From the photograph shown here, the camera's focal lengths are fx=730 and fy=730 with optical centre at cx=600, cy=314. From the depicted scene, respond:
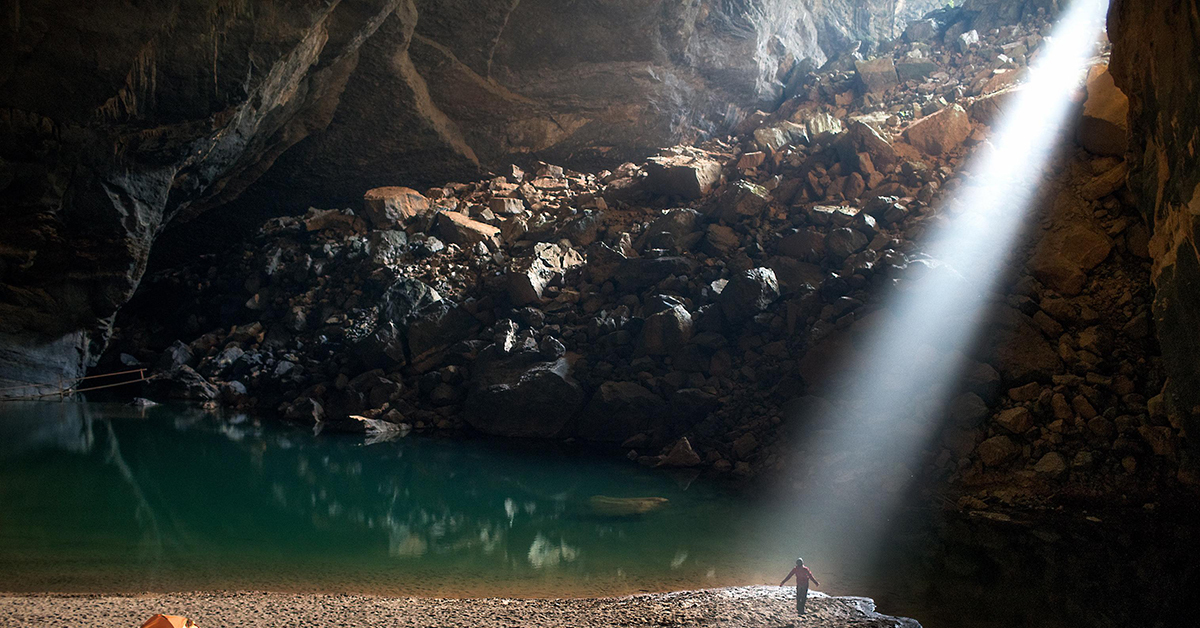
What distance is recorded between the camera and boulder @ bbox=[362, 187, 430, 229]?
18234mm

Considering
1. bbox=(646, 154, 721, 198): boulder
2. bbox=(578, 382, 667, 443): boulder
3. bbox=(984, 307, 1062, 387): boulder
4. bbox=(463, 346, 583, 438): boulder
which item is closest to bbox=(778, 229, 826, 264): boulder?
bbox=(646, 154, 721, 198): boulder

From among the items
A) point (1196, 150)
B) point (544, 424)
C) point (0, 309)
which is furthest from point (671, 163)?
point (0, 309)

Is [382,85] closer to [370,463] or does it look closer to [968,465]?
[370,463]

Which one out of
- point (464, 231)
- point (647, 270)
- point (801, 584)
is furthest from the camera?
point (464, 231)

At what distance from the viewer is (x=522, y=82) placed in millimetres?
19156

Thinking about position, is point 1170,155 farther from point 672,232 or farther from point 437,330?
point 437,330

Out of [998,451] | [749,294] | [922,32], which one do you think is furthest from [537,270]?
[922,32]

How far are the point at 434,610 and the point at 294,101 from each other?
12690 millimetres

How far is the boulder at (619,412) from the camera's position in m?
12.2

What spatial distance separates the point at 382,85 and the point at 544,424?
9.39 m

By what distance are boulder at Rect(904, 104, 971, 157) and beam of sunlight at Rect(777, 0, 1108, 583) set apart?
1376 mm

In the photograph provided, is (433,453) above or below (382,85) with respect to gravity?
below

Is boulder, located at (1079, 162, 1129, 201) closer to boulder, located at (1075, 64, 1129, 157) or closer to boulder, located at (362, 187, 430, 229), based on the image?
boulder, located at (1075, 64, 1129, 157)

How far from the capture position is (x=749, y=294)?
12.8 m
